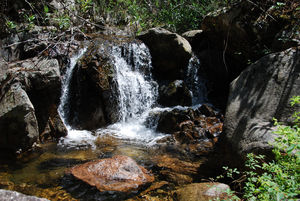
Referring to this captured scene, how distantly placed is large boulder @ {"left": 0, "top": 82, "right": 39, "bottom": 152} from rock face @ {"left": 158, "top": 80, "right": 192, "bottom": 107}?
17.8 feet

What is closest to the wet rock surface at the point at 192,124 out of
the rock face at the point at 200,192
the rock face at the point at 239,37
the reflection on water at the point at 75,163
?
the reflection on water at the point at 75,163

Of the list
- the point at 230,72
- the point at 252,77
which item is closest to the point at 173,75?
the point at 230,72

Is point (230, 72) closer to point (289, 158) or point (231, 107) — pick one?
point (231, 107)

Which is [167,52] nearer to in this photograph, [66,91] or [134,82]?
[134,82]

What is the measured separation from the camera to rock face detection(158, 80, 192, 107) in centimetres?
948

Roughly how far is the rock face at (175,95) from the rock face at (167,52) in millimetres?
1040

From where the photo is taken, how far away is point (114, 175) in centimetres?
411

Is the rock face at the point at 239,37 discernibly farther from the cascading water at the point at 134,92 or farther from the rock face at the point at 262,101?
the cascading water at the point at 134,92

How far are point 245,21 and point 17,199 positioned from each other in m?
8.03

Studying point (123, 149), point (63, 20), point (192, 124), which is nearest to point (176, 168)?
point (123, 149)

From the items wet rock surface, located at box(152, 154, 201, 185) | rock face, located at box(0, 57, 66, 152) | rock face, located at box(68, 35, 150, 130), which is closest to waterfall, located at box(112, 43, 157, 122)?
rock face, located at box(68, 35, 150, 130)

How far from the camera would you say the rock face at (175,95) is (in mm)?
9477

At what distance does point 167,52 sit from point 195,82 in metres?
1.98

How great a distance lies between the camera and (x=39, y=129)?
6352mm
